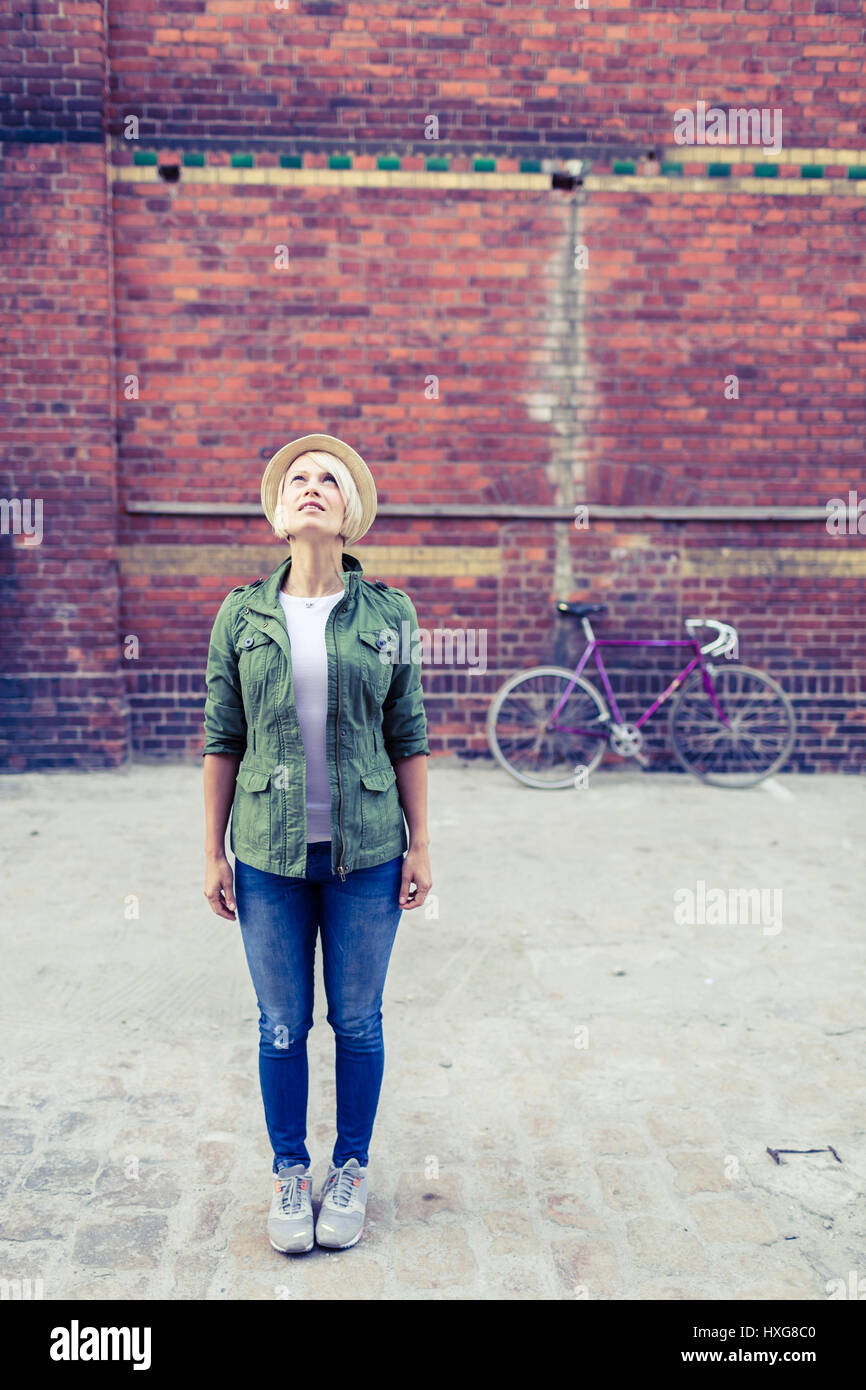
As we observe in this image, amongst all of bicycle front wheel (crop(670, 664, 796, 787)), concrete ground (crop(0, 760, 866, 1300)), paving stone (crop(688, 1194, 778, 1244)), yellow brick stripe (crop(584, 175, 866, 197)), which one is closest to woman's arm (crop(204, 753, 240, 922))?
concrete ground (crop(0, 760, 866, 1300))

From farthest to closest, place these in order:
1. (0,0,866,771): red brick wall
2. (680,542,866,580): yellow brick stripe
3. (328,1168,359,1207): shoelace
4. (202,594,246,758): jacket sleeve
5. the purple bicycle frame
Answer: (680,542,866,580): yellow brick stripe → the purple bicycle frame → (0,0,866,771): red brick wall → (328,1168,359,1207): shoelace → (202,594,246,758): jacket sleeve

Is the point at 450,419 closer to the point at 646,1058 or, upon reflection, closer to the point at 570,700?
the point at 570,700

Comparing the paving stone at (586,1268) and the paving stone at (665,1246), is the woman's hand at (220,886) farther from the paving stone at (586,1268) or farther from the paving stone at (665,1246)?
the paving stone at (665,1246)

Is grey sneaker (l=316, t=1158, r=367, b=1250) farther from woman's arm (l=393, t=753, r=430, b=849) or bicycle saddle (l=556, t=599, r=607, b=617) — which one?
bicycle saddle (l=556, t=599, r=607, b=617)

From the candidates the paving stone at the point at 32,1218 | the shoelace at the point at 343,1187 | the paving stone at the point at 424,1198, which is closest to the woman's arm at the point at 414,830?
the shoelace at the point at 343,1187

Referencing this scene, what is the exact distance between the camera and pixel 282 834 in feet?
8.57

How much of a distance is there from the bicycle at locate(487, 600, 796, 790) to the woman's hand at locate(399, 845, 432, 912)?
4.72m

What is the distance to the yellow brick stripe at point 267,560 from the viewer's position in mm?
7723

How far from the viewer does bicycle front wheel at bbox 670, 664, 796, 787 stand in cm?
766

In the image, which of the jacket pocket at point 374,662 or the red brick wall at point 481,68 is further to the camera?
the red brick wall at point 481,68

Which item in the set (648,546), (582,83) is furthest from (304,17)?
(648,546)

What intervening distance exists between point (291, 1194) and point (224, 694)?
1227 mm

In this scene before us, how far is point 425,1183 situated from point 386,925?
2.66ft

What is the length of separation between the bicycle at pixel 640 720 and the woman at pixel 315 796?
4767 millimetres
